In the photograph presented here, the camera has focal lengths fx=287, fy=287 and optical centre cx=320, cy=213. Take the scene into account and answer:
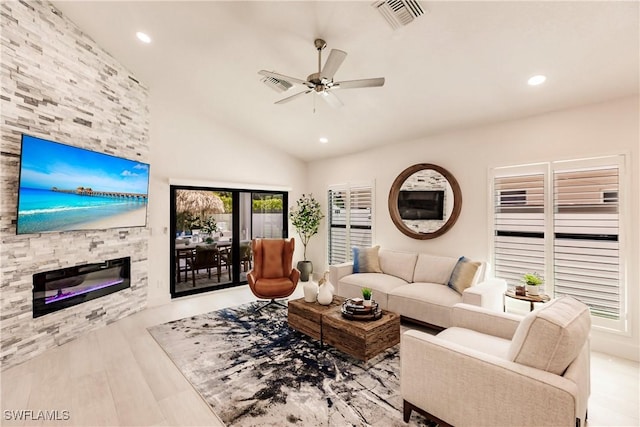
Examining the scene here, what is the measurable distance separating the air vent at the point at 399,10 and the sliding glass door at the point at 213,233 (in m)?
4.18

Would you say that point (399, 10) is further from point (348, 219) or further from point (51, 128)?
point (348, 219)

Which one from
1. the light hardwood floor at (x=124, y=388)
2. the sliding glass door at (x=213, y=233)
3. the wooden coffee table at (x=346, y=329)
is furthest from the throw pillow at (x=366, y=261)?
the light hardwood floor at (x=124, y=388)

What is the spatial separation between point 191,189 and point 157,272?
5.04ft

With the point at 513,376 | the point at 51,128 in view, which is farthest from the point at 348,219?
the point at 51,128

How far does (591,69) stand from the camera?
9.04 feet

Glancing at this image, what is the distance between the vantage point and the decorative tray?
2988mm

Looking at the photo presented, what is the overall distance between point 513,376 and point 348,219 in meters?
4.55

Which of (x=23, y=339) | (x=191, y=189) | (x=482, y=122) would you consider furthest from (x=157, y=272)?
(x=482, y=122)

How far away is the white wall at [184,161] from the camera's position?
15.6 feet

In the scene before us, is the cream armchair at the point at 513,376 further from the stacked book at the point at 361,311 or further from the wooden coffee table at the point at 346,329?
the stacked book at the point at 361,311

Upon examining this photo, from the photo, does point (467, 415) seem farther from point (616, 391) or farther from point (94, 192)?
point (94, 192)

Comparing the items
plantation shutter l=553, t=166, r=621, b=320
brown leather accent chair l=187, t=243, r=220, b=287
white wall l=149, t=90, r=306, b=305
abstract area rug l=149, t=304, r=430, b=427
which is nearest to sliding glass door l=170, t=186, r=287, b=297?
brown leather accent chair l=187, t=243, r=220, b=287

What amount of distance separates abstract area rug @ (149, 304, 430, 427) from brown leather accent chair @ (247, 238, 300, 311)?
0.71 metres

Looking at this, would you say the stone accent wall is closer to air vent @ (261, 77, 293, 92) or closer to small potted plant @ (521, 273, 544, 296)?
air vent @ (261, 77, 293, 92)
